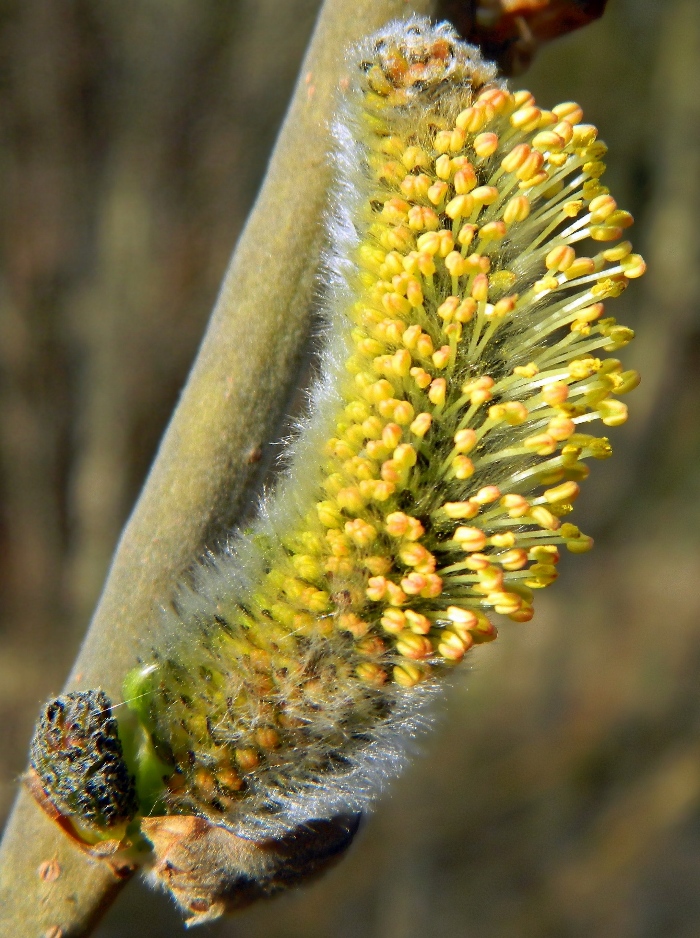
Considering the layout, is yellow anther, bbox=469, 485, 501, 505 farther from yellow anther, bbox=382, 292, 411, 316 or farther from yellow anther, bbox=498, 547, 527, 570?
yellow anther, bbox=382, 292, 411, 316

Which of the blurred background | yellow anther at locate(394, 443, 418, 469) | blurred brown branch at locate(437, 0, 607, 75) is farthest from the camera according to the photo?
the blurred background

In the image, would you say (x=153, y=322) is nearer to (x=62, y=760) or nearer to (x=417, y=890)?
(x=417, y=890)

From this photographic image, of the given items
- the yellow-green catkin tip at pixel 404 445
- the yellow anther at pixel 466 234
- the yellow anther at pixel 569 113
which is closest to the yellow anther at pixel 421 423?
the yellow-green catkin tip at pixel 404 445

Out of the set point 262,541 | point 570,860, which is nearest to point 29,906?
point 262,541

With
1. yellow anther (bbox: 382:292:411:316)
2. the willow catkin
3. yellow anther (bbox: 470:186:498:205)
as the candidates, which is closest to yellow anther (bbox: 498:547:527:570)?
the willow catkin

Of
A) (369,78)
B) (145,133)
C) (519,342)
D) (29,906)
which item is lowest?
(29,906)

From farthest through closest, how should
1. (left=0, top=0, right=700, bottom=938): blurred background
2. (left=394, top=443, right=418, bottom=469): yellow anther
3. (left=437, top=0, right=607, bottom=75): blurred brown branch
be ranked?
(left=0, top=0, right=700, bottom=938): blurred background → (left=437, top=0, right=607, bottom=75): blurred brown branch → (left=394, top=443, right=418, bottom=469): yellow anther

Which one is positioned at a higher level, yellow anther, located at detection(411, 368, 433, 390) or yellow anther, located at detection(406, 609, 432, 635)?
yellow anther, located at detection(411, 368, 433, 390)
